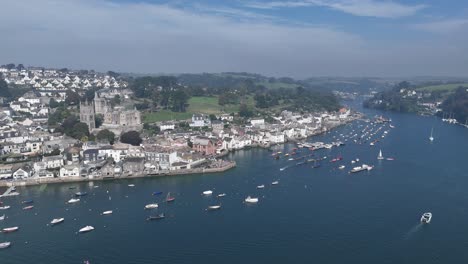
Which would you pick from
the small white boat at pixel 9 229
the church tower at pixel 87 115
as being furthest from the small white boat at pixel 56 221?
the church tower at pixel 87 115

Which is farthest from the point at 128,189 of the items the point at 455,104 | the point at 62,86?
the point at 455,104

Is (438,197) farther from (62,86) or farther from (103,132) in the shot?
(62,86)

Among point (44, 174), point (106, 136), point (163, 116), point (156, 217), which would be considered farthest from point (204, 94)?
point (156, 217)

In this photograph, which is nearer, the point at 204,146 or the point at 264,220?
the point at 264,220

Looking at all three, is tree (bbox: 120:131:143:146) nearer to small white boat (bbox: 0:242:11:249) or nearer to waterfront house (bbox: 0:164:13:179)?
waterfront house (bbox: 0:164:13:179)

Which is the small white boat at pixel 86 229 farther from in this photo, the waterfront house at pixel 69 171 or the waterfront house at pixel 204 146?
the waterfront house at pixel 204 146

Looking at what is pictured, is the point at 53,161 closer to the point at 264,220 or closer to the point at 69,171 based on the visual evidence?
the point at 69,171
